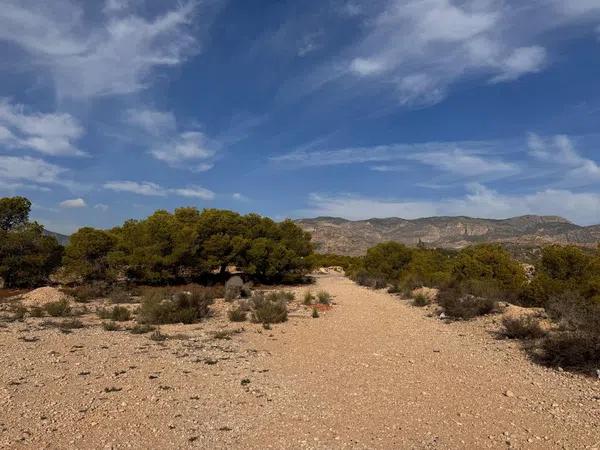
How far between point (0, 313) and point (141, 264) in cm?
1188

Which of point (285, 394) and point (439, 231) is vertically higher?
point (439, 231)

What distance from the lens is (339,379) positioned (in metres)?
9.92

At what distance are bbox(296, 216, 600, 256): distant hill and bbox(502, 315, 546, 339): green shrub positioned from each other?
11421 cm

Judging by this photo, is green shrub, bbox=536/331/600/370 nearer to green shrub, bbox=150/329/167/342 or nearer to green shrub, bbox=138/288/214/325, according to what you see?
green shrub, bbox=150/329/167/342

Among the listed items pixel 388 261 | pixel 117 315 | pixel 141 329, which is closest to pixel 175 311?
pixel 117 315

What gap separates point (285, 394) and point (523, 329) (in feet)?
25.1

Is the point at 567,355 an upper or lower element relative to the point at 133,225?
lower

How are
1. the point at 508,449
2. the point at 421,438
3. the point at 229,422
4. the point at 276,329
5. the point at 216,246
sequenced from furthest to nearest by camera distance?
the point at 216,246 < the point at 276,329 < the point at 229,422 < the point at 421,438 < the point at 508,449

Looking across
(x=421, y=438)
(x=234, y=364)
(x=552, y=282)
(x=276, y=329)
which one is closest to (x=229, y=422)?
(x=421, y=438)

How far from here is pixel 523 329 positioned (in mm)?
12938

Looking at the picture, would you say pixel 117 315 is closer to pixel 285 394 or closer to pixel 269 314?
pixel 269 314

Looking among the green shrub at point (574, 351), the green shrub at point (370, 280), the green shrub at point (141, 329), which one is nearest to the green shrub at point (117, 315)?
the green shrub at point (141, 329)

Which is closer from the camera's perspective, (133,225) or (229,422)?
(229,422)

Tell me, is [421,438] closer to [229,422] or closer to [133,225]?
[229,422]
